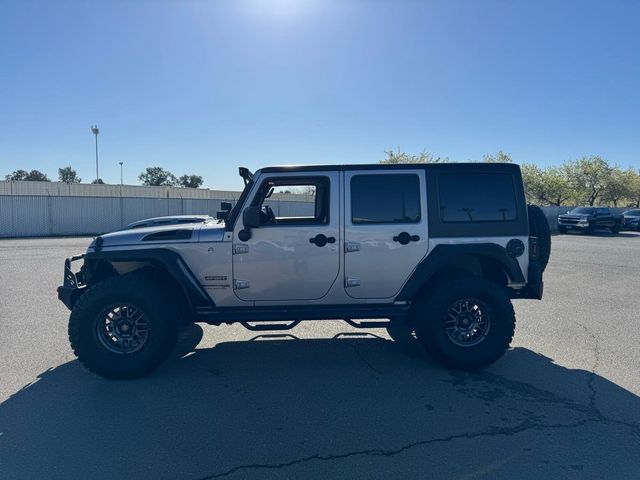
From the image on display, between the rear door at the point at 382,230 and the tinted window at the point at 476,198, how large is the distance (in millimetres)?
257

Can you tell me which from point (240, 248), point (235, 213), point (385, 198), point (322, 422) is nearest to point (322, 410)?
point (322, 422)

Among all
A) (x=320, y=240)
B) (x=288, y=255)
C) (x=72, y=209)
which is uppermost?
(x=72, y=209)

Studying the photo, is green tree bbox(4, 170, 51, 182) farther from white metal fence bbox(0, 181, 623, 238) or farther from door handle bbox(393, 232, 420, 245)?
door handle bbox(393, 232, 420, 245)

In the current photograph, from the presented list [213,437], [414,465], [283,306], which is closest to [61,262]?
[283,306]

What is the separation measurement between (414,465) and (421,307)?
1.82 meters

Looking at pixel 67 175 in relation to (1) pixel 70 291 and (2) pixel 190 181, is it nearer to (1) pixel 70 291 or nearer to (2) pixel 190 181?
(2) pixel 190 181

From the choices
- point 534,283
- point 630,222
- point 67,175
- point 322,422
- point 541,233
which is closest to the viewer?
point 322,422

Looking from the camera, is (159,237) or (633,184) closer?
(159,237)

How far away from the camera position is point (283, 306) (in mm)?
4316

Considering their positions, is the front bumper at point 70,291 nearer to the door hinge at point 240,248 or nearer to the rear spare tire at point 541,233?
the door hinge at point 240,248

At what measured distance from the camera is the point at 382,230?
4281 millimetres

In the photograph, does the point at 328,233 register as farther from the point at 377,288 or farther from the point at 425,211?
the point at 425,211

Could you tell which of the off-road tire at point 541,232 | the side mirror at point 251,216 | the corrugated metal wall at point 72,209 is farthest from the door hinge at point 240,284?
the corrugated metal wall at point 72,209

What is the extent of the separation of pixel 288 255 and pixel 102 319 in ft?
6.32
